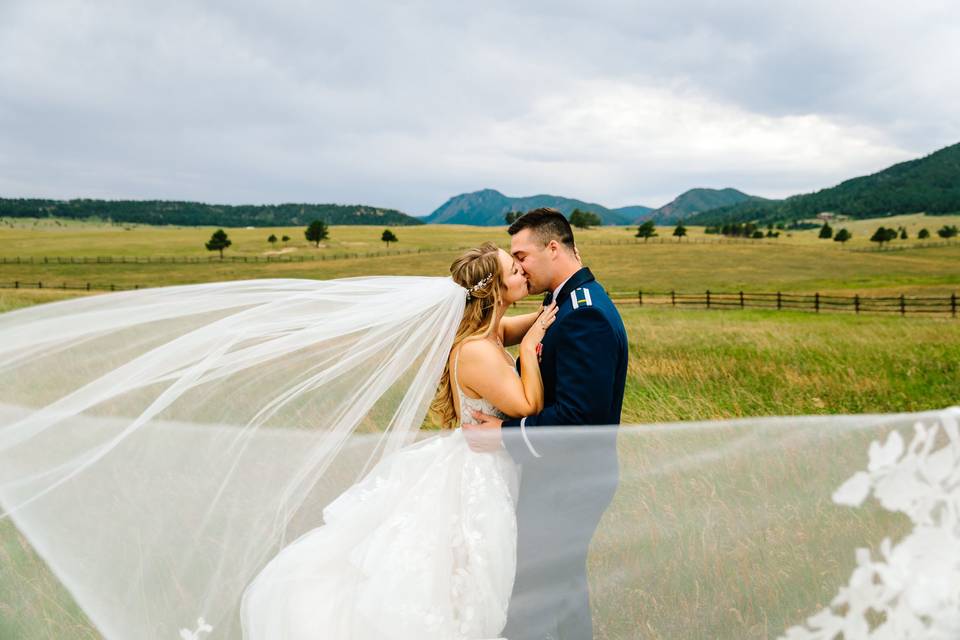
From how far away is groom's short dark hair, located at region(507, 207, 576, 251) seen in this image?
3.38 m

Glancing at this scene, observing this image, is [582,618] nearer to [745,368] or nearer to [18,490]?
[18,490]

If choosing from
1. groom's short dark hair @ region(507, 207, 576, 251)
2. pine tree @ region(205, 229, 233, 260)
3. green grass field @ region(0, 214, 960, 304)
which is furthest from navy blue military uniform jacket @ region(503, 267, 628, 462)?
pine tree @ region(205, 229, 233, 260)

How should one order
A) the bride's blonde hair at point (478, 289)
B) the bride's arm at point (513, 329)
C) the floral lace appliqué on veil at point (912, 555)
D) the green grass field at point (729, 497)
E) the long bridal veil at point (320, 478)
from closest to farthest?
1. the floral lace appliqué on veil at point (912, 555)
2. the long bridal veil at point (320, 478)
3. the green grass field at point (729, 497)
4. the bride's blonde hair at point (478, 289)
5. the bride's arm at point (513, 329)

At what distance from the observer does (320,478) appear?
3.77 m

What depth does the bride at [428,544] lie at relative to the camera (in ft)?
10.0

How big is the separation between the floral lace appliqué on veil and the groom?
40.8 inches

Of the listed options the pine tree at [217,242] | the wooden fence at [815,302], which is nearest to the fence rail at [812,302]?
the wooden fence at [815,302]

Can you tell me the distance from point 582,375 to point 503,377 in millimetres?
412

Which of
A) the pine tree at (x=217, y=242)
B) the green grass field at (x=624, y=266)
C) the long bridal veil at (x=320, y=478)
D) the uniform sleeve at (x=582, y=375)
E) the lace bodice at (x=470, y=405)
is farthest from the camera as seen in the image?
the pine tree at (x=217, y=242)

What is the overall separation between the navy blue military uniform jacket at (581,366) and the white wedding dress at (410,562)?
324 mm

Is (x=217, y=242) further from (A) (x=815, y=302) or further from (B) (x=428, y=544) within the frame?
(B) (x=428, y=544)

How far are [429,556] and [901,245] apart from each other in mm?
117491

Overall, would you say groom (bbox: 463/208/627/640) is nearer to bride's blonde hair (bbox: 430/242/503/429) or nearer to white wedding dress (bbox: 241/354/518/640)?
white wedding dress (bbox: 241/354/518/640)

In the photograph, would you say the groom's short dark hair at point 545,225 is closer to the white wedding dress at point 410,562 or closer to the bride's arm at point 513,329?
the bride's arm at point 513,329
